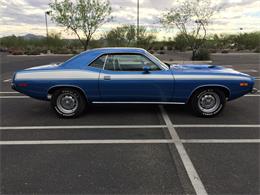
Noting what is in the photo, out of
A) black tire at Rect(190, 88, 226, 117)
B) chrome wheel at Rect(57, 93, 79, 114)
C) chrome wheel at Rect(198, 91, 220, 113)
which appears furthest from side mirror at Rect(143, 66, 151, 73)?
chrome wheel at Rect(57, 93, 79, 114)

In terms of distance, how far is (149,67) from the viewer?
5395mm

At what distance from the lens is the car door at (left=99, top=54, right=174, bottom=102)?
17.5 ft

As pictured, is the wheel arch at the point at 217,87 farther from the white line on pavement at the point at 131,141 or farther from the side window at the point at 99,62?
the side window at the point at 99,62

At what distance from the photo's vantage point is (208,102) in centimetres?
557

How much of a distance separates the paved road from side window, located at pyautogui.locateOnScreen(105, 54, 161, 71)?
1.06 m

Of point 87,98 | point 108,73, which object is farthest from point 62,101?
point 108,73

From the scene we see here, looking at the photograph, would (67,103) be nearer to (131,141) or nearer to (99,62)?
(99,62)

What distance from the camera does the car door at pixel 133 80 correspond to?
5.34 metres

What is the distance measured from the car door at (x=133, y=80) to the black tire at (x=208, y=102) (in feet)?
1.87

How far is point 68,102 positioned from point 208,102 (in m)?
3.00

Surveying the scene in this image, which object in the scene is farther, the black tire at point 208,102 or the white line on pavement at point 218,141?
the black tire at point 208,102

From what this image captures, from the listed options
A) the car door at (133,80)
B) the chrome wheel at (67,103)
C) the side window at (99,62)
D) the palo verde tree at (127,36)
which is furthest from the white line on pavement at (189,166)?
the palo verde tree at (127,36)

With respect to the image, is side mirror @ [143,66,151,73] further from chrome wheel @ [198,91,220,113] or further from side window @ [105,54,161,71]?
chrome wheel @ [198,91,220,113]

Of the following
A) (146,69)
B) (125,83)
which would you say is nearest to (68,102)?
(125,83)
